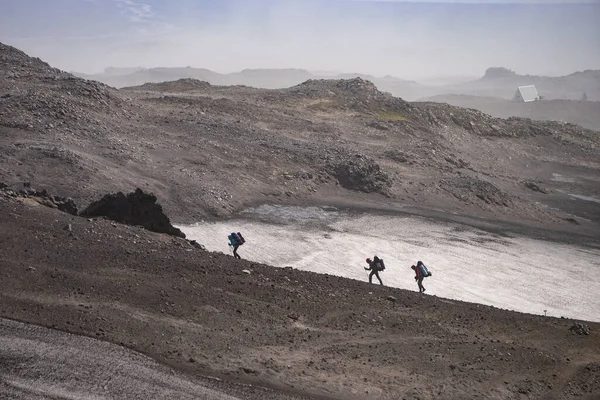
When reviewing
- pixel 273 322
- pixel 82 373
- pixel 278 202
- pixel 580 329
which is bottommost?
pixel 580 329

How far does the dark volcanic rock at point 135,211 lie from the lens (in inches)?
783

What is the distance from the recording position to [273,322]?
1383 cm

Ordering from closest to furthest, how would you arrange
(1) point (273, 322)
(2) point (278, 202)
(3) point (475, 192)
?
1. (1) point (273, 322)
2. (2) point (278, 202)
3. (3) point (475, 192)

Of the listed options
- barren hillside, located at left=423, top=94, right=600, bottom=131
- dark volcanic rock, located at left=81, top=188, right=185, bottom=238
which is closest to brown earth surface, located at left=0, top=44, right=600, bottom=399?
dark volcanic rock, located at left=81, top=188, right=185, bottom=238

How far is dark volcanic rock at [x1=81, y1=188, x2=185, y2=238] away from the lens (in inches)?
783

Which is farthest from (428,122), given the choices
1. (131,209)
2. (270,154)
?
(131,209)

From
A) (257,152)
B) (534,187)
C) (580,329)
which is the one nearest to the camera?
(580,329)

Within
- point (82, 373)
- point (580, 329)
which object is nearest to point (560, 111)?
point (580, 329)

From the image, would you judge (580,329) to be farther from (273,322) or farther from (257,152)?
(257,152)

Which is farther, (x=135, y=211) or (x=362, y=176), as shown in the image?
(x=362, y=176)

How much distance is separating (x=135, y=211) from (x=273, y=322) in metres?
8.26

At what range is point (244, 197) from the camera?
3391 cm

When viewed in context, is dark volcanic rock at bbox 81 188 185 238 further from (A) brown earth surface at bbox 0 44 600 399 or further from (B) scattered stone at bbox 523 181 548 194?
(B) scattered stone at bbox 523 181 548 194

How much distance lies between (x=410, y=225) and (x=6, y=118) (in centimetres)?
2346
